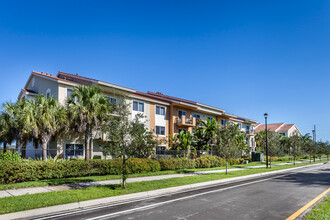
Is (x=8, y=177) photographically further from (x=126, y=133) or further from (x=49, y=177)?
(x=126, y=133)

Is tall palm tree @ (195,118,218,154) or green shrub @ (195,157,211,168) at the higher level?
tall palm tree @ (195,118,218,154)

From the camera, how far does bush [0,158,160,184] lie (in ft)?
41.0

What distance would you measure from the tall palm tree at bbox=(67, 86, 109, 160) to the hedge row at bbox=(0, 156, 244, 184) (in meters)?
4.95

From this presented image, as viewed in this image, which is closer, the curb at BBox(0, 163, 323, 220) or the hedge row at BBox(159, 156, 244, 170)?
the curb at BBox(0, 163, 323, 220)

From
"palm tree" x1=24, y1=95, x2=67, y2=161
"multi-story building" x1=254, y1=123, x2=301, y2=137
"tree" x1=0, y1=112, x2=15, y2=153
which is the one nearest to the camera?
"palm tree" x1=24, y1=95, x2=67, y2=161

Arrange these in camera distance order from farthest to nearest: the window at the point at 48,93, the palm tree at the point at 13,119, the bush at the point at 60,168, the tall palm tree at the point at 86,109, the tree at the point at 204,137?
the tree at the point at 204,137
the window at the point at 48,93
the palm tree at the point at 13,119
the tall palm tree at the point at 86,109
the bush at the point at 60,168

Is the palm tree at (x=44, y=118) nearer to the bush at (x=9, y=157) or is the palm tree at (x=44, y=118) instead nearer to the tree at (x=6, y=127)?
the tree at (x=6, y=127)

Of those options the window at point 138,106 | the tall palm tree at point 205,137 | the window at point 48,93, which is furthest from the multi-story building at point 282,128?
the window at point 48,93

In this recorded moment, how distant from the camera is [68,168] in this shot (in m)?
14.8

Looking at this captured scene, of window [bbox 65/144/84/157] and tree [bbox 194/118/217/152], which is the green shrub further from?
window [bbox 65/144/84/157]

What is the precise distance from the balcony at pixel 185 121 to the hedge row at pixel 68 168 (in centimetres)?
1254

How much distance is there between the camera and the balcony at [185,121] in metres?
34.4

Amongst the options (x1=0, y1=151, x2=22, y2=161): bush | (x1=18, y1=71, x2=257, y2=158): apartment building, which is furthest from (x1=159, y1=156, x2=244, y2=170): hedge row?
(x1=0, y1=151, x2=22, y2=161): bush

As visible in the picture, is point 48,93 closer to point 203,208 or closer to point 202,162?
point 202,162
